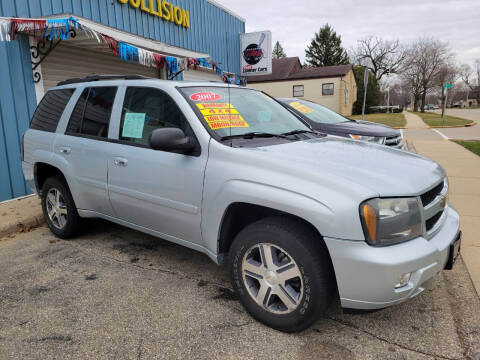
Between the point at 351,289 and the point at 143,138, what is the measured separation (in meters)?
2.16

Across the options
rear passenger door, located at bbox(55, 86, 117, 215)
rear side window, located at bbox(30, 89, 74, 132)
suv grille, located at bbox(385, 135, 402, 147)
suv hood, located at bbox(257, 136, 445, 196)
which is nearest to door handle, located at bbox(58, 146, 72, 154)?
rear passenger door, located at bbox(55, 86, 117, 215)

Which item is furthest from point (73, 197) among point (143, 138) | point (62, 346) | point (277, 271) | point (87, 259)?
point (277, 271)

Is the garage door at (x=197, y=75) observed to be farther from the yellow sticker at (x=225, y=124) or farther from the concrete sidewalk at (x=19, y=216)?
the yellow sticker at (x=225, y=124)

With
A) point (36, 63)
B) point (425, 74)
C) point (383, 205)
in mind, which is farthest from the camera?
point (425, 74)

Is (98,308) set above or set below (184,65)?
below

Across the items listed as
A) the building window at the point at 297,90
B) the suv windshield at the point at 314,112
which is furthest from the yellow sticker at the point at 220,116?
the building window at the point at 297,90

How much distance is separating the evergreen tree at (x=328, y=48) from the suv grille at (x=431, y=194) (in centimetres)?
5714

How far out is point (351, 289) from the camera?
2258mm

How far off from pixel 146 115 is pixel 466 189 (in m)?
5.71

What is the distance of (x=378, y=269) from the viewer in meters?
2.15

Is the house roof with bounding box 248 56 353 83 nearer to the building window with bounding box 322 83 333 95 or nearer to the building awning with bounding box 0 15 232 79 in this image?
the building window with bounding box 322 83 333 95

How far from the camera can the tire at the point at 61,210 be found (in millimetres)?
4191

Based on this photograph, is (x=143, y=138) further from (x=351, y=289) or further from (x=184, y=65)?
(x=184, y=65)

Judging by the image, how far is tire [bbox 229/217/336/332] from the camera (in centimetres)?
236
